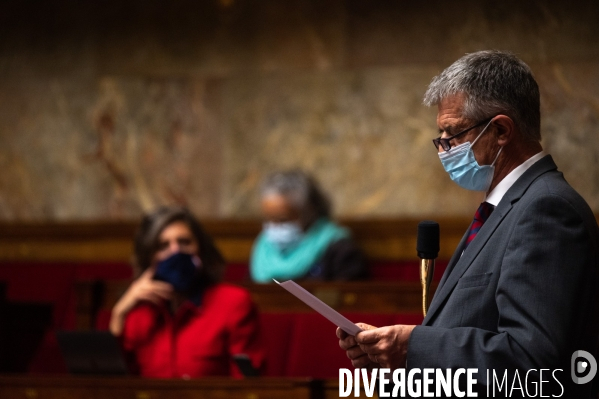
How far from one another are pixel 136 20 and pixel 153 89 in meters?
0.56

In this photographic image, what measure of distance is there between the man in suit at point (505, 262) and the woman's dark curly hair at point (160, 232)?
6.56ft

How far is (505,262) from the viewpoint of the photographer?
169cm

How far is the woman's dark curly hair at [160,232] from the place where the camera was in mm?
3822

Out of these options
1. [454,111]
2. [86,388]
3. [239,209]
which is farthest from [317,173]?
[454,111]

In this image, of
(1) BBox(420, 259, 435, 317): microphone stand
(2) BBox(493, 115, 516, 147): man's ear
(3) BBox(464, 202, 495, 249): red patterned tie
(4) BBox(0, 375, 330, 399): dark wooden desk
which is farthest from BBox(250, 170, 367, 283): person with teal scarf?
(2) BBox(493, 115, 516, 147): man's ear

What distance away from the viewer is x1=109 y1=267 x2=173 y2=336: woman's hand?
12.2ft

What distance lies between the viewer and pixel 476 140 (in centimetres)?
186

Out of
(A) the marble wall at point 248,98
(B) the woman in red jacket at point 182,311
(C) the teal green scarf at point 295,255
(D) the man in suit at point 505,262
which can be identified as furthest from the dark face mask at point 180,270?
(A) the marble wall at point 248,98

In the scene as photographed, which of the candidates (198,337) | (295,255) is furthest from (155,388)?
(295,255)

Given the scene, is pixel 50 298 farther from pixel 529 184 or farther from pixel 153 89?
pixel 529 184

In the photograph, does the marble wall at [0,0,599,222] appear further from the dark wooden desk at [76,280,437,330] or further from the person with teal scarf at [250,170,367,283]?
the dark wooden desk at [76,280,437,330]

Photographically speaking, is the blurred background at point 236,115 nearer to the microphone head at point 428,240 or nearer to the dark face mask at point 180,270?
the dark face mask at point 180,270

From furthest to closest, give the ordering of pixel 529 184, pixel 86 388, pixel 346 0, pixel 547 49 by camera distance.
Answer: pixel 346 0 → pixel 547 49 → pixel 86 388 → pixel 529 184

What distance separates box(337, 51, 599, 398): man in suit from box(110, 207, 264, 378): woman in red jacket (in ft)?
5.79
